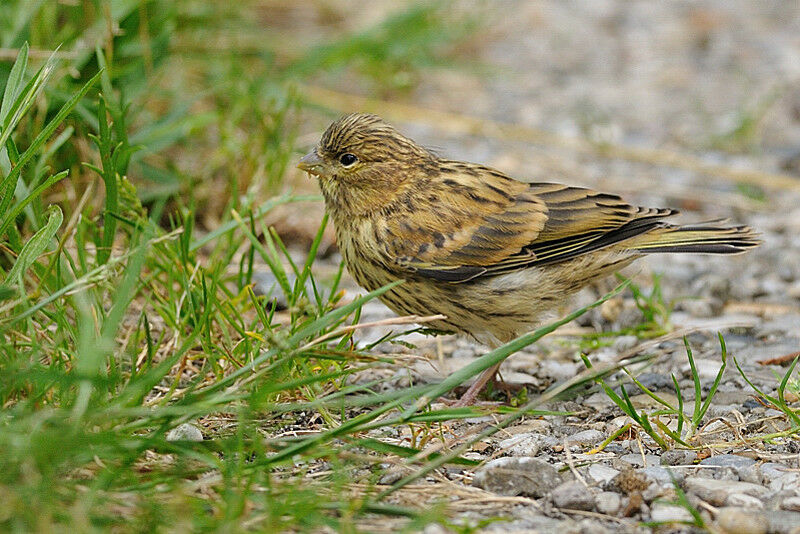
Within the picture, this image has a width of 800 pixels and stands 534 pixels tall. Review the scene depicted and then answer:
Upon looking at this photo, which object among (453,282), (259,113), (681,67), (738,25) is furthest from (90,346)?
(738,25)

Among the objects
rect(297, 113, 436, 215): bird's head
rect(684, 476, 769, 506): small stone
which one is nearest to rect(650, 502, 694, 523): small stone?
rect(684, 476, 769, 506): small stone

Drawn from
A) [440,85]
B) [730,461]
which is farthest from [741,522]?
[440,85]

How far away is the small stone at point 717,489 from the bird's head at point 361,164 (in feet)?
6.33

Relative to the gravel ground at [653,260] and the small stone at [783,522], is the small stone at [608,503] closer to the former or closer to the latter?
the gravel ground at [653,260]

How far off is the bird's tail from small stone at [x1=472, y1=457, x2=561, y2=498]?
1.54 m

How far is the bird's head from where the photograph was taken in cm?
447

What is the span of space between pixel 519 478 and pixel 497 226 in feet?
5.00

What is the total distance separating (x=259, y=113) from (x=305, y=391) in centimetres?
222

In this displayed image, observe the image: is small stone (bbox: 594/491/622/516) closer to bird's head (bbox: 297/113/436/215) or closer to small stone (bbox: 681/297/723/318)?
bird's head (bbox: 297/113/436/215)

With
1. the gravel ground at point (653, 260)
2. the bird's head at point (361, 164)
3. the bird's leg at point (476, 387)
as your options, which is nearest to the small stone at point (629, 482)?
the gravel ground at point (653, 260)

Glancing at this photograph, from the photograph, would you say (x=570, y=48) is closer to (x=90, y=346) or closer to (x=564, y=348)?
(x=564, y=348)

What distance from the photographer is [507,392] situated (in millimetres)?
4316

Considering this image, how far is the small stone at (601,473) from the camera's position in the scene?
3141 millimetres

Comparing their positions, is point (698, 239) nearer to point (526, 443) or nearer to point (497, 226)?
point (497, 226)
